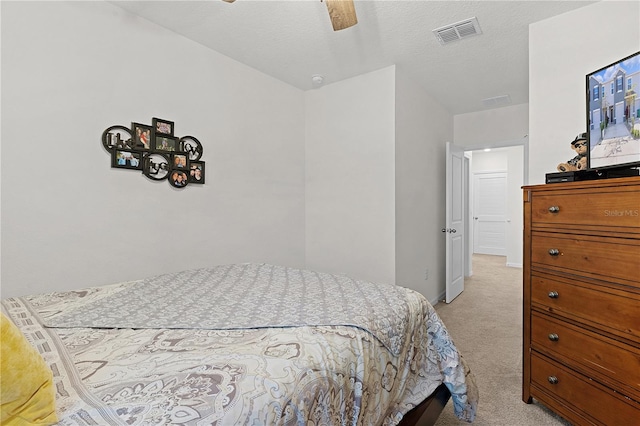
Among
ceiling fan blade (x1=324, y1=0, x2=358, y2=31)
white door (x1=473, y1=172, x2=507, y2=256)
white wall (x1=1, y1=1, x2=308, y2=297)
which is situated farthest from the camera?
white door (x1=473, y1=172, x2=507, y2=256)

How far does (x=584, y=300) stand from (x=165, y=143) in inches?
116

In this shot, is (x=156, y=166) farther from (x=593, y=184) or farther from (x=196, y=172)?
(x=593, y=184)

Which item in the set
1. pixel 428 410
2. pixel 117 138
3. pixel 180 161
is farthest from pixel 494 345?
pixel 117 138

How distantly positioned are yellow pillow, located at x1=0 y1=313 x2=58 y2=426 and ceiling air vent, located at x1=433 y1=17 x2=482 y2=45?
10.0 ft

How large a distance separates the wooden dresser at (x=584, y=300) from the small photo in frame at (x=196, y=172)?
2.47 metres

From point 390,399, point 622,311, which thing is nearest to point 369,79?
point 622,311

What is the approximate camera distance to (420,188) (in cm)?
386

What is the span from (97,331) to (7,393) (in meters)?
0.63

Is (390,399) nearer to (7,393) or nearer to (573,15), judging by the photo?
(7,393)

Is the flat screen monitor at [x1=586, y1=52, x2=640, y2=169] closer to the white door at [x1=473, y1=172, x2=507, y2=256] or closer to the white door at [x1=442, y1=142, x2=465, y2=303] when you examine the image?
the white door at [x1=442, y1=142, x2=465, y2=303]

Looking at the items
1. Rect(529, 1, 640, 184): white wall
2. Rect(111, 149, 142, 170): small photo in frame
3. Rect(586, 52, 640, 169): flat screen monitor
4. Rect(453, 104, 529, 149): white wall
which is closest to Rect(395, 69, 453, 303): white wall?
Rect(453, 104, 529, 149): white wall

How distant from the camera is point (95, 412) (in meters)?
0.72

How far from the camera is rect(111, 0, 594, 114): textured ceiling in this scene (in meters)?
2.33

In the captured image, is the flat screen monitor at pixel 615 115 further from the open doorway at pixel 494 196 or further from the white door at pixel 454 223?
the open doorway at pixel 494 196
